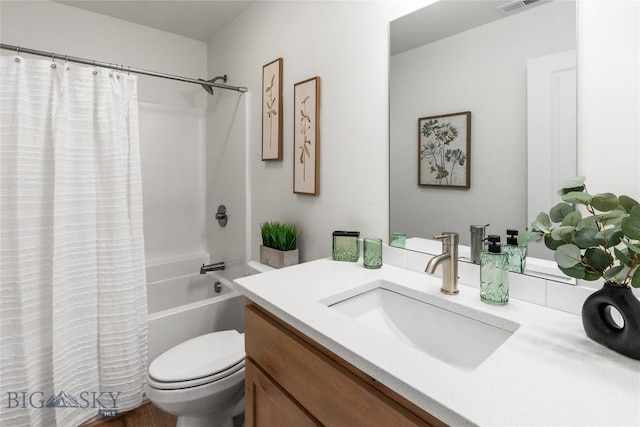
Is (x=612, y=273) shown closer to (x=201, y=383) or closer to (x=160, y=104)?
(x=201, y=383)

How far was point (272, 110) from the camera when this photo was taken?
184cm

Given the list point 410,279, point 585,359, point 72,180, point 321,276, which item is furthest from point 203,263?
point 585,359

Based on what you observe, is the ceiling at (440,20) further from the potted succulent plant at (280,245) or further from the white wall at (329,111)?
the potted succulent plant at (280,245)

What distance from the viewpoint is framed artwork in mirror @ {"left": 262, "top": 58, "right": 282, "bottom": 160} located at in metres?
1.79

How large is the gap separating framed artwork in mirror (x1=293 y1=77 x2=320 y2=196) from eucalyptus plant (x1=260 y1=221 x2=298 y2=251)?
0.66 ft

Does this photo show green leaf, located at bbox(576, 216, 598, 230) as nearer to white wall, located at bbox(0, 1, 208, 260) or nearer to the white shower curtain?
the white shower curtain

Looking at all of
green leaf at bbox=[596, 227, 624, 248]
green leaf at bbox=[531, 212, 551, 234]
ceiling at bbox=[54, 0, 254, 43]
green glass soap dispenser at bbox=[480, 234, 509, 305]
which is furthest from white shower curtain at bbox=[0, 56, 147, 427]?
green leaf at bbox=[596, 227, 624, 248]

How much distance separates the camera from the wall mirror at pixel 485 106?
879 millimetres

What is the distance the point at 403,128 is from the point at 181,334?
1568 mm

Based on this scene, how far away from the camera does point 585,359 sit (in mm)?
612

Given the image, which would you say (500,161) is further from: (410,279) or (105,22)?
(105,22)

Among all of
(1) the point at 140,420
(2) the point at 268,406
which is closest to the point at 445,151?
(2) the point at 268,406

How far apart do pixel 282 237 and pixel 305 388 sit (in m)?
0.92

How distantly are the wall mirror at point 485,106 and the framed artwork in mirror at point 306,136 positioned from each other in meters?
0.42
